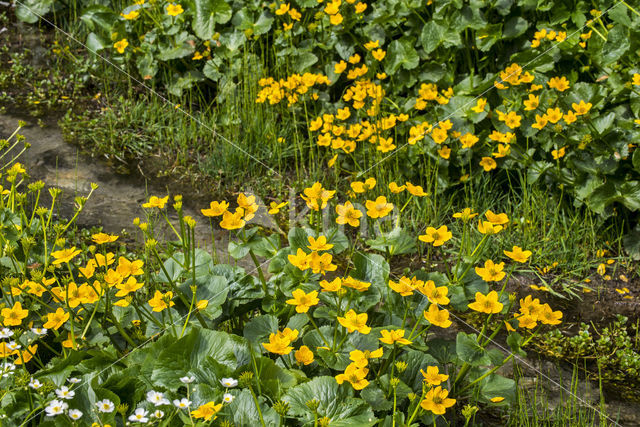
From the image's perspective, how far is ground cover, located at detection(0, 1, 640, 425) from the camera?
1.80 meters

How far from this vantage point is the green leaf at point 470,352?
179cm

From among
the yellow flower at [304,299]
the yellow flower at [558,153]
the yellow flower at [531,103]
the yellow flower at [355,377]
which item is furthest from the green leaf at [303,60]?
the yellow flower at [355,377]

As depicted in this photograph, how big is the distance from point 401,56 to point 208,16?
1.31m

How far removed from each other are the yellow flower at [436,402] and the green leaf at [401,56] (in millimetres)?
2274

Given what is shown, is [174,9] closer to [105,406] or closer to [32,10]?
[32,10]

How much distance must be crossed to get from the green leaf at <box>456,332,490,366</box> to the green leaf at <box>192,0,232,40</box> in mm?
2865

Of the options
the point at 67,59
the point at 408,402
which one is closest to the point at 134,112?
the point at 67,59

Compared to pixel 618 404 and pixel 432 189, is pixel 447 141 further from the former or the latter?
pixel 618 404

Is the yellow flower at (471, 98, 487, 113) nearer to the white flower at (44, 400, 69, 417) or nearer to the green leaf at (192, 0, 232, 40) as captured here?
the green leaf at (192, 0, 232, 40)

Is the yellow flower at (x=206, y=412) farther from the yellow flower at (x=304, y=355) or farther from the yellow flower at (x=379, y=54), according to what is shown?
the yellow flower at (x=379, y=54)

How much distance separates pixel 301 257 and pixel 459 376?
0.58m

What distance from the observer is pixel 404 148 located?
339cm

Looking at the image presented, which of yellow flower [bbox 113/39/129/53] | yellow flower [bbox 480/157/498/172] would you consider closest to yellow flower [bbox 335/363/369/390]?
yellow flower [bbox 480/157/498/172]

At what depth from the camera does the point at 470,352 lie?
181 centimetres
